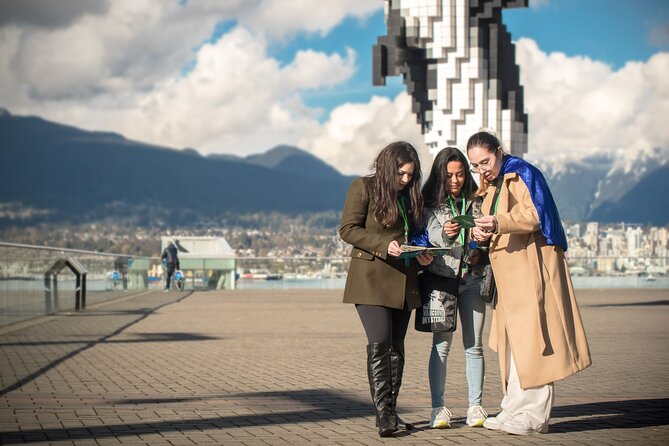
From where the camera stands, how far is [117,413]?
29.0 ft

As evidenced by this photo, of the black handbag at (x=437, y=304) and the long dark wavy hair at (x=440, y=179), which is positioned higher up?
the long dark wavy hair at (x=440, y=179)

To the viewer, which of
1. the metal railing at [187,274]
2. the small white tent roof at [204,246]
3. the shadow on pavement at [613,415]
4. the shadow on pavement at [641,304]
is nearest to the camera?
the shadow on pavement at [613,415]

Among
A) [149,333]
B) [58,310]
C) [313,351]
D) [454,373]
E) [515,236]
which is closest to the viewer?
[515,236]

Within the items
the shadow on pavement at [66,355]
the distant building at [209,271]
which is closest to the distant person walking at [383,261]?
the shadow on pavement at [66,355]

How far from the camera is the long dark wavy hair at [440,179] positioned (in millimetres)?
8125

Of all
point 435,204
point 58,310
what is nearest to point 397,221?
point 435,204

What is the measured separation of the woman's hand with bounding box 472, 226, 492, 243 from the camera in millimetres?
7688

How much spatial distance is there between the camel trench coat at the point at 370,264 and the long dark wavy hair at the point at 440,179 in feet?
1.18

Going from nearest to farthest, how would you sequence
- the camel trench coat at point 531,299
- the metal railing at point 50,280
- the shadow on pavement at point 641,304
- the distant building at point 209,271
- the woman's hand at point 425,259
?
the camel trench coat at point 531,299
the woman's hand at point 425,259
the metal railing at point 50,280
the shadow on pavement at point 641,304
the distant building at point 209,271

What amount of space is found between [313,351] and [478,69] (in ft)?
37.0

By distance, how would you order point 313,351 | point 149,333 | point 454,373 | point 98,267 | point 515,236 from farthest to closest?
point 98,267 < point 149,333 < point 313,351 < point 454,373 < point 515,236

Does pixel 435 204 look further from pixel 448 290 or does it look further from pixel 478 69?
pixel 478 69

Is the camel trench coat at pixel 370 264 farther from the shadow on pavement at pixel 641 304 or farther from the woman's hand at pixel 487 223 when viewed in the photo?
the shadow on pavement at pixel 641 304

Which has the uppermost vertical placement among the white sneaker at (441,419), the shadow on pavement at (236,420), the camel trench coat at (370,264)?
the camel trench coat at (370,264)
